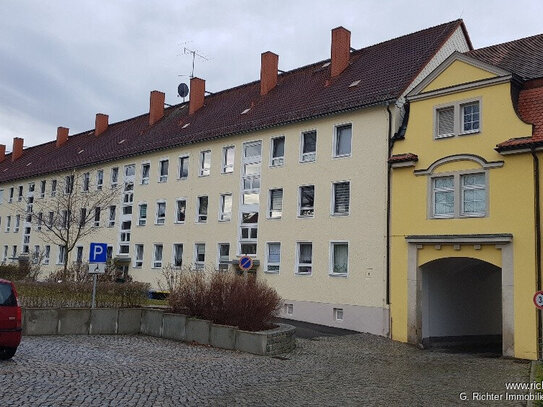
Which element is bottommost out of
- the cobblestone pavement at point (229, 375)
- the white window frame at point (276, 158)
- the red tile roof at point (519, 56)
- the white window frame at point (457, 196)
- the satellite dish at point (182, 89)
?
the cobblestone pavement at point (229, 375)

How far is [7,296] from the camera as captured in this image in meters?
12.5

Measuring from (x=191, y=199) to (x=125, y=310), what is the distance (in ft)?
43.4

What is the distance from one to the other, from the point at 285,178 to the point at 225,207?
453 centimetres

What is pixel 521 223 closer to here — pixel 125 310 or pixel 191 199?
Result: pixel 125 310

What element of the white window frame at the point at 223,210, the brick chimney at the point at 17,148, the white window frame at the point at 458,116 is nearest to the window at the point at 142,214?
the white window frame at the point at 223,210

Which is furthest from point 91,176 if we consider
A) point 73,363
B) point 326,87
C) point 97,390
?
point 97,390

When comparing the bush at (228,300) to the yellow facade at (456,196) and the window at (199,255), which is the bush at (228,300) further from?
the window at (199,255)

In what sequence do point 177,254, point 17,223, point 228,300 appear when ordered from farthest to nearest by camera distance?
point 17,223 → point 177,254 → point 228,300

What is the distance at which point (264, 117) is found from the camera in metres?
28.7

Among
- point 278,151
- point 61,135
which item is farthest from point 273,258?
point 61,135

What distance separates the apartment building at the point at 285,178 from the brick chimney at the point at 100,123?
25.3 feet

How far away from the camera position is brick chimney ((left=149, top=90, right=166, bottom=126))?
1614 inches

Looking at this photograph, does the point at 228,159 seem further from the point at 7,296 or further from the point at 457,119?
the point at 7,296

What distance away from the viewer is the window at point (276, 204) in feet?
87.9
